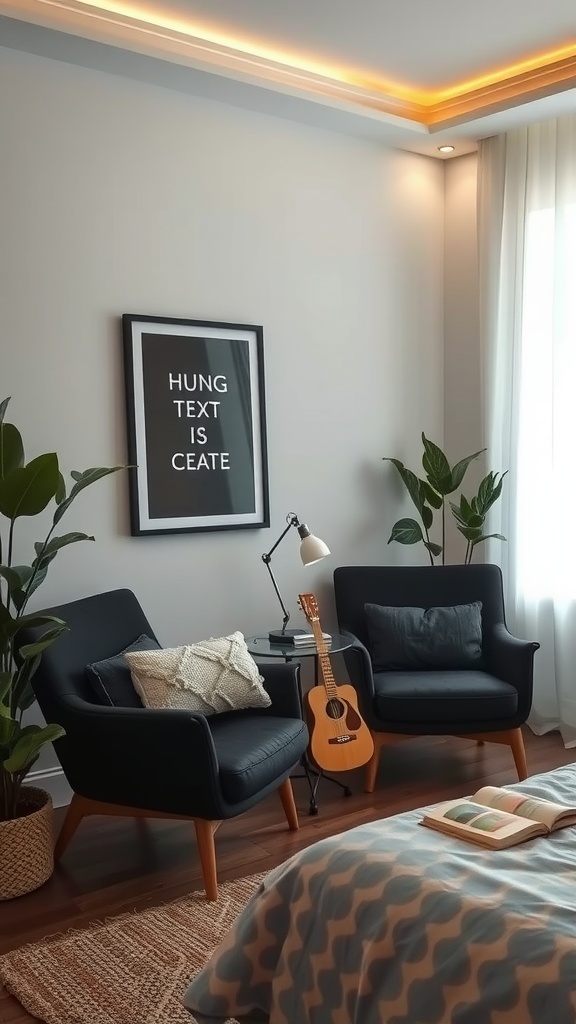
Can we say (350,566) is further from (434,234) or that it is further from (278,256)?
(434,234)

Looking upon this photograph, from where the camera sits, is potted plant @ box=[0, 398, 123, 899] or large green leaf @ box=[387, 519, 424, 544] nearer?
potted plant @ box=[0, 398, 123, 899]

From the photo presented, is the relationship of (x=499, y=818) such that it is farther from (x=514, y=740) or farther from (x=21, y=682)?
(x=514, y=740)

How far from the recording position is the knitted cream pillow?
3.33 metres

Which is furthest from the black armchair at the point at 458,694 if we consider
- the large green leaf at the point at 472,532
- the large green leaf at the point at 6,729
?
the large green leaf at the point at 6,729

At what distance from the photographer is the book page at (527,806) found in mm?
2080

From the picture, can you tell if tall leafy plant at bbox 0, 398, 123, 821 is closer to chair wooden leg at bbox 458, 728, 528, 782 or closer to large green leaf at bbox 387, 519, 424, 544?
chair wooden leg at bbox 458, 728, 528, 782

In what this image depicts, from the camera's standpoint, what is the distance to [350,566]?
4617 millimetres

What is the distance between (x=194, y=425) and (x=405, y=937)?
2697 millimetres

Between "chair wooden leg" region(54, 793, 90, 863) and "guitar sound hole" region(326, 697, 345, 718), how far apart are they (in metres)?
1.04

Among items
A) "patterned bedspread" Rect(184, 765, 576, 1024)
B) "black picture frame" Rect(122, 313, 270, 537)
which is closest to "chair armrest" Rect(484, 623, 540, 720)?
"black picture frame" Rect(122, 313, 270, 537)

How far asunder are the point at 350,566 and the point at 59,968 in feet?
7.86

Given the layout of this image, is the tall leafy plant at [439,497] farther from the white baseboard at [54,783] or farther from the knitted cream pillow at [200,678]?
the white baseboard at [54,783]

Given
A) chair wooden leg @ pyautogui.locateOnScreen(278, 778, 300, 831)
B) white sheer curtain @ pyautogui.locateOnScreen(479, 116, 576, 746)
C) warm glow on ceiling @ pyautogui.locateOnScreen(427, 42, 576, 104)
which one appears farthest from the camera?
white sheer curtain @ pyautogui.locateOnScreen(479, 116, 576, 746)

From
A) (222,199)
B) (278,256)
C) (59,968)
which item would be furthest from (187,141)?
(59,968)
